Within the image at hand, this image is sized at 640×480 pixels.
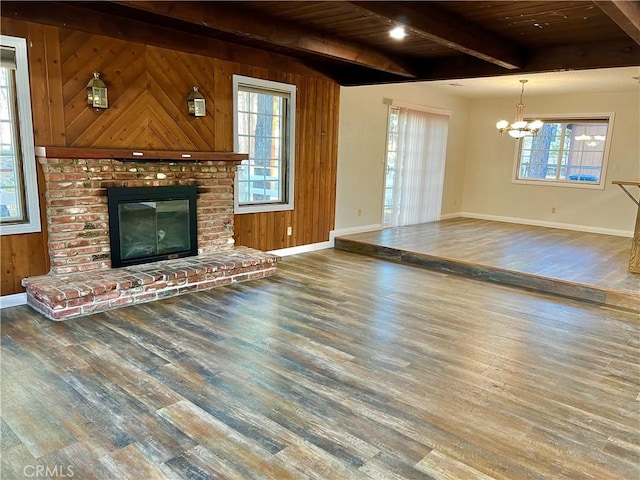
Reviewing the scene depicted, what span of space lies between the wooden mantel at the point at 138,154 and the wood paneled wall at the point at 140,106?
173 millimetres

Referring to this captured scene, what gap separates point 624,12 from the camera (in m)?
2.72

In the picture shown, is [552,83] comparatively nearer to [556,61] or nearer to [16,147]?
[556,61]

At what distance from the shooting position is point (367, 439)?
2.25 m

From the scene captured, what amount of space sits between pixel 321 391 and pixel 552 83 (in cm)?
676

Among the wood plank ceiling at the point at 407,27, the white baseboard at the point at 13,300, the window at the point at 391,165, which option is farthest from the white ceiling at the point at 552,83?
the white baseboard at the point at 13,300

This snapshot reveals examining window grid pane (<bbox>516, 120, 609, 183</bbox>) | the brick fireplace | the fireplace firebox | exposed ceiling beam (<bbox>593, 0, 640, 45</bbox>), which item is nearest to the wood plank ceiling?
exposed ceiling beam (<bbox>593, 0, 640, 45</bbox>)

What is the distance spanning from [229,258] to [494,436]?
3329 millimetres

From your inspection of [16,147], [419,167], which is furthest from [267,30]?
[419,167]

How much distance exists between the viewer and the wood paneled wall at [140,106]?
152 inches

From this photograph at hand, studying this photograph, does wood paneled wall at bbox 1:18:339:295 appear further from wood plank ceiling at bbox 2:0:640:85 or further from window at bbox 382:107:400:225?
window at bbox 382:107:400:225

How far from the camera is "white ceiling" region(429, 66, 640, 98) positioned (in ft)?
20.4

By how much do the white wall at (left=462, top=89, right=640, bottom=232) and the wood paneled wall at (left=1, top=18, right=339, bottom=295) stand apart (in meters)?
4.80

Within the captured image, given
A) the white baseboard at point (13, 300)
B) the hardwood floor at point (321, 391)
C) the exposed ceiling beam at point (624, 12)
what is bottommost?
the hardwood floor at point (321, 391)

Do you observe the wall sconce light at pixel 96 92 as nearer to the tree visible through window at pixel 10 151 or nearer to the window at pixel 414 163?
the tree visible through window at pixel 10 151
